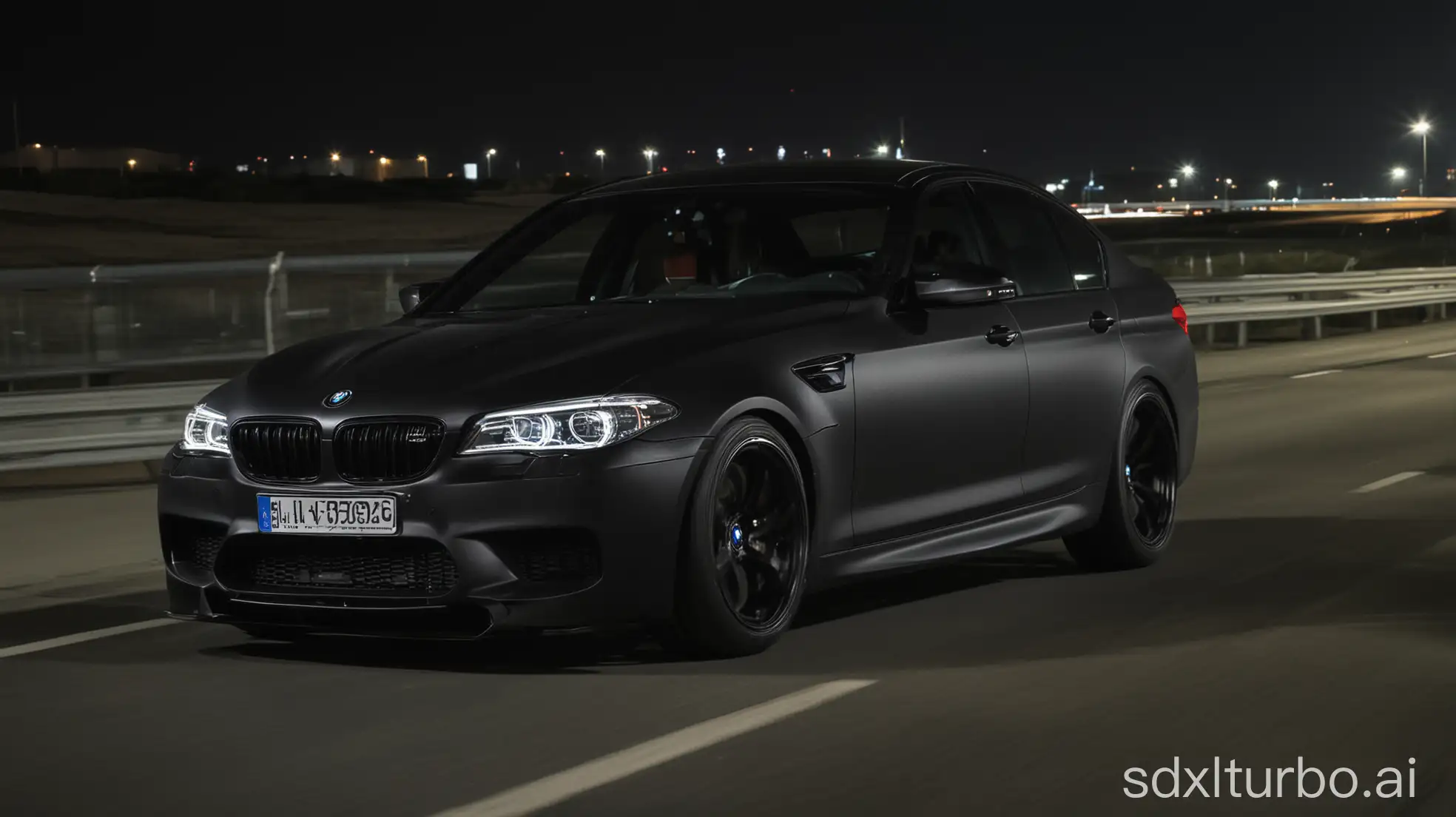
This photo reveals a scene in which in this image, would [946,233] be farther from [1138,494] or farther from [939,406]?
[1138,494]

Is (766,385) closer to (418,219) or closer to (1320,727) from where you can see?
(1320,727)

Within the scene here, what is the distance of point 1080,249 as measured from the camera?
31.3 feet

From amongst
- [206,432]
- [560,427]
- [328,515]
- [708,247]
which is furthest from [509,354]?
[708,247]

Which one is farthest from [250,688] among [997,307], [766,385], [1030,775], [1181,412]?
[1181,412]

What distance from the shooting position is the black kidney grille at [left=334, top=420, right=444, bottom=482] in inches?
269

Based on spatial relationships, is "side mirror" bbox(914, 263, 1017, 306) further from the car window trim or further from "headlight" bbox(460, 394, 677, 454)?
"headlight" bbox(460, 394, 677, 454)

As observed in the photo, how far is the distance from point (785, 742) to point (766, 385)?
151cm

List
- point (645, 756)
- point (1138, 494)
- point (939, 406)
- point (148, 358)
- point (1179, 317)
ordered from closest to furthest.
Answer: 1. point (645, 756)
2. point (939, 406)
3. point (1138, 494)
4. point (1179, 317)
5. point (148, 358)

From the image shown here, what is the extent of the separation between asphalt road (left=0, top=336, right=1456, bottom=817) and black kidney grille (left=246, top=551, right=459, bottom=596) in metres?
0.33

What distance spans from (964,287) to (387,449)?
7.40 ft

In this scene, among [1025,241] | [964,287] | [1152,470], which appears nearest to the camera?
[964,287]

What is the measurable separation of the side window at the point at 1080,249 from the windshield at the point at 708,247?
1.04 metres

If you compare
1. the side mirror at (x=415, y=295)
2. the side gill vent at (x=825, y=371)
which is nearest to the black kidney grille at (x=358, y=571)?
the side gill vent at (x=825, y=371)

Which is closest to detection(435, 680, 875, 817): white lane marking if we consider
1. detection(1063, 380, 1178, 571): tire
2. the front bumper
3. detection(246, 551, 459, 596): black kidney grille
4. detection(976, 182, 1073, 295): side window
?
the front bumper
